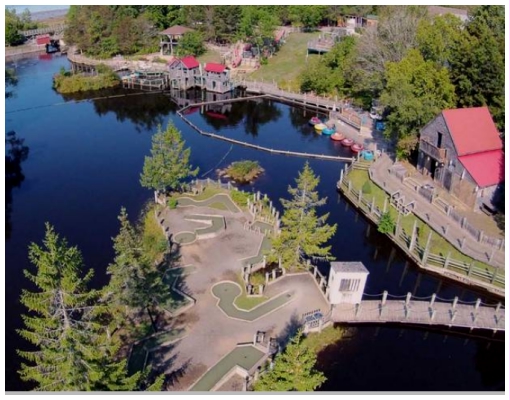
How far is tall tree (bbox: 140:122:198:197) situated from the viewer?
52.0m

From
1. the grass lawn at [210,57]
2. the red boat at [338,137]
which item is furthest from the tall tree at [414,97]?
the grass lawn at [210,57]

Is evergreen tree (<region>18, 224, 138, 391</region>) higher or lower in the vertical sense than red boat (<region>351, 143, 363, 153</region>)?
higher

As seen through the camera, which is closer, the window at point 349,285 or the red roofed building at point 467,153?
the window at point 349,285

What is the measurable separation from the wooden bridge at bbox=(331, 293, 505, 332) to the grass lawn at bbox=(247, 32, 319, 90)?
63.3m

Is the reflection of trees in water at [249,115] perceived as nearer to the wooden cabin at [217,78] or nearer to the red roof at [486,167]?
the wooden cabin at [217,78]

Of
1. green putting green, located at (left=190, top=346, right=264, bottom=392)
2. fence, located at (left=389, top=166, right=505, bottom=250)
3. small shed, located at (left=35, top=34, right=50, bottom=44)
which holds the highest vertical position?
small shed, located at (left=35, top=34, right=50, bottom=44)

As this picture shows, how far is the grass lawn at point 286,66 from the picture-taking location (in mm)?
101500

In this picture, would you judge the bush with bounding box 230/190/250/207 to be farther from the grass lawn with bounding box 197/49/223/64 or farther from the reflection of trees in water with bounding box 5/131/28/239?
the grass lawn with bounding box 197/49/223/64

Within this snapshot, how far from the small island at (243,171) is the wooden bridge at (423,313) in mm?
26810

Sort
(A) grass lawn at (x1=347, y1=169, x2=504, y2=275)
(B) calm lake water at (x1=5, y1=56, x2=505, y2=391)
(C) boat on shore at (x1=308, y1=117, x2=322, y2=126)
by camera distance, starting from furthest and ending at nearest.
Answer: (C) boat on shore at (x1=308, y1=117, x2=322, y2=126)
(A) grass lawn at (x1=347, y1=169, x2=504, y2=275)
(B) calm lake water at (x1=5, y1=56, x2=505, y2=391)

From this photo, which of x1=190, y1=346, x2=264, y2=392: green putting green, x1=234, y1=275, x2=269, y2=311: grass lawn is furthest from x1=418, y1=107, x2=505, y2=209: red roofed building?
x1=190, y1=346, x2=264, y2=392: green putting green

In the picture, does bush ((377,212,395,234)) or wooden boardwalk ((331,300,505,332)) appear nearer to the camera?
wooden boardwalk ((331,300,505,332))

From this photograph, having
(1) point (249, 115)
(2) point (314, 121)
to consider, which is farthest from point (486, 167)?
(1) point (249, 115)

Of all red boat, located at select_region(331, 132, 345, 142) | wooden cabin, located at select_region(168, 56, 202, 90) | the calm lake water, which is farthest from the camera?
wooden cabin, located at select_region(168, 56, 202, 90)
